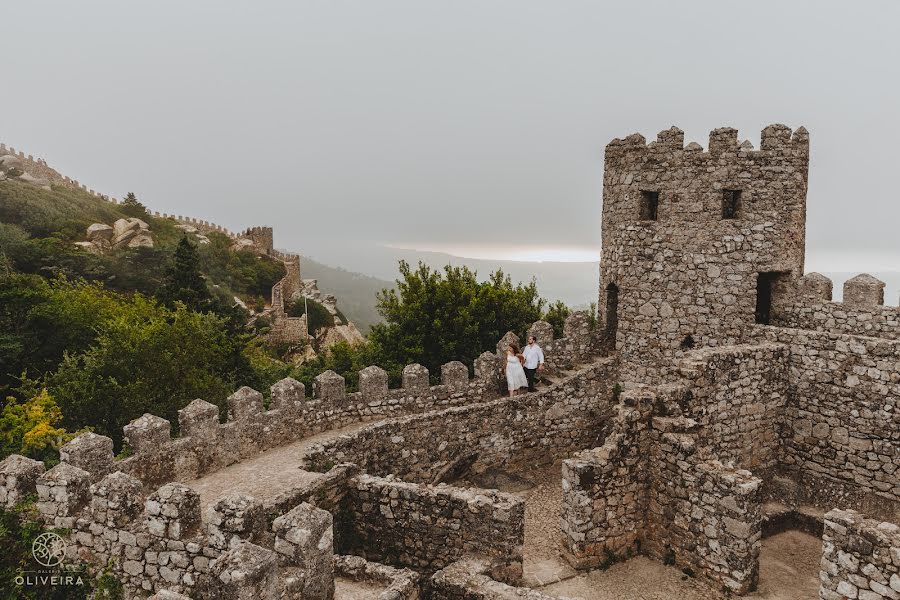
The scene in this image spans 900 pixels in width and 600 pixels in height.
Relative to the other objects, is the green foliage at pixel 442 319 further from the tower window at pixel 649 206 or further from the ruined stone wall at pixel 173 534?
the ruined stone wall at pixel 173 534

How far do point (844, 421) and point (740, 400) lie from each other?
6.03 feet

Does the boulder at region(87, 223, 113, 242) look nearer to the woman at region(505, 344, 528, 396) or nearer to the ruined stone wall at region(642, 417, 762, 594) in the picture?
the woman at region(505, 344, 528, 396)

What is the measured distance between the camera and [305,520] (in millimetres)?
5531

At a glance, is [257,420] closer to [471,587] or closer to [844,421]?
[471,587]

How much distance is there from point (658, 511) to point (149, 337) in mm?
13355

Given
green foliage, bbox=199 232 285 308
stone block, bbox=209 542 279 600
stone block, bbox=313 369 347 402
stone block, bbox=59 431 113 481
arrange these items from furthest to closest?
green foliage, bbox=199 232 285 308
stone block, bbox=313 369 347 402
stone block, bbox=59 431 113 481
stone block, bbox=209 542 279 600

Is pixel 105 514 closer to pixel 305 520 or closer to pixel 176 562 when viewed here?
pixel 176 562

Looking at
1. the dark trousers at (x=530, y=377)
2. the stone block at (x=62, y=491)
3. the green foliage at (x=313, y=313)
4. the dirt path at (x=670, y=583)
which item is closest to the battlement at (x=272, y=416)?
the dark trousers at (x=530, y=377)

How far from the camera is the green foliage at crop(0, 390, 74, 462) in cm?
1241

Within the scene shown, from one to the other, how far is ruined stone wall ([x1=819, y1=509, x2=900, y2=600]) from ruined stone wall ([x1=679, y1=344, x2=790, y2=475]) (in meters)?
2.83

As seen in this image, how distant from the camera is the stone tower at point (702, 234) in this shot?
11781 mm

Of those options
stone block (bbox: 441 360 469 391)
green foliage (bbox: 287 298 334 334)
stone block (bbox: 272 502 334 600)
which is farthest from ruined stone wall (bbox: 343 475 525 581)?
green foliage (bbox: 287 298 334 334)

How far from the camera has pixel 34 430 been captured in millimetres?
12805

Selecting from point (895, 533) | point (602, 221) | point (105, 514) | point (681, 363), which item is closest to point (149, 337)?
point (105, 514)
